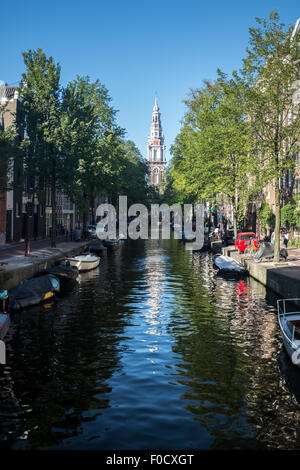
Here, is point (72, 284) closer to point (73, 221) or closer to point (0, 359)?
point (0, 359)

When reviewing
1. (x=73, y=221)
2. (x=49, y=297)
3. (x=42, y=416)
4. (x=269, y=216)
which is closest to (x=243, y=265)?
(x=49, y=297)

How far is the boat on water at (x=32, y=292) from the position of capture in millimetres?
21795

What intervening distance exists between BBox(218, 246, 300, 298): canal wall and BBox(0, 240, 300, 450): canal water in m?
1.10

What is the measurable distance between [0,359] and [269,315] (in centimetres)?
1165

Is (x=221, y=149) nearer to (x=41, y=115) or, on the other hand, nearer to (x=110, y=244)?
(x=110, y=244)

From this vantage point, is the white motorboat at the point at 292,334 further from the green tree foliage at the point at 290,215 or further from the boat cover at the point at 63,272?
the green tree foliage at the point at 290,215

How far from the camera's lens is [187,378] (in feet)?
42.8

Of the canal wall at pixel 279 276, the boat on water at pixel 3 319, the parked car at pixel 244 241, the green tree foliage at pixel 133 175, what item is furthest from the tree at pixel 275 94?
the green tree foliage at pixel 133 175

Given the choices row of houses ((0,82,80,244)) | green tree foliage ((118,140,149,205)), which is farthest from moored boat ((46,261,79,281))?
green tree foliage ((118,140,149,205))

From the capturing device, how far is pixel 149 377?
13133mm

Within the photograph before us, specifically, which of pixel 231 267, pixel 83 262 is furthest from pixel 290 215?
pixel 83 262

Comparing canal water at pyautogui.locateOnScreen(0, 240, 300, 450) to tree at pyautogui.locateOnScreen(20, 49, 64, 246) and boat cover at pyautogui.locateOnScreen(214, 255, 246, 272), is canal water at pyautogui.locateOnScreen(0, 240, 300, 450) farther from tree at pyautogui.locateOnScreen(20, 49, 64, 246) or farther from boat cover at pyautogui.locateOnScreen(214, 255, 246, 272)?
tree at pyautogui.locateOnScreen(20, 49, 64, 246)

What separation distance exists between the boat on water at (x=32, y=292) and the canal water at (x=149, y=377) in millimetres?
527

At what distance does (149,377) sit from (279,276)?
44.2 feet
